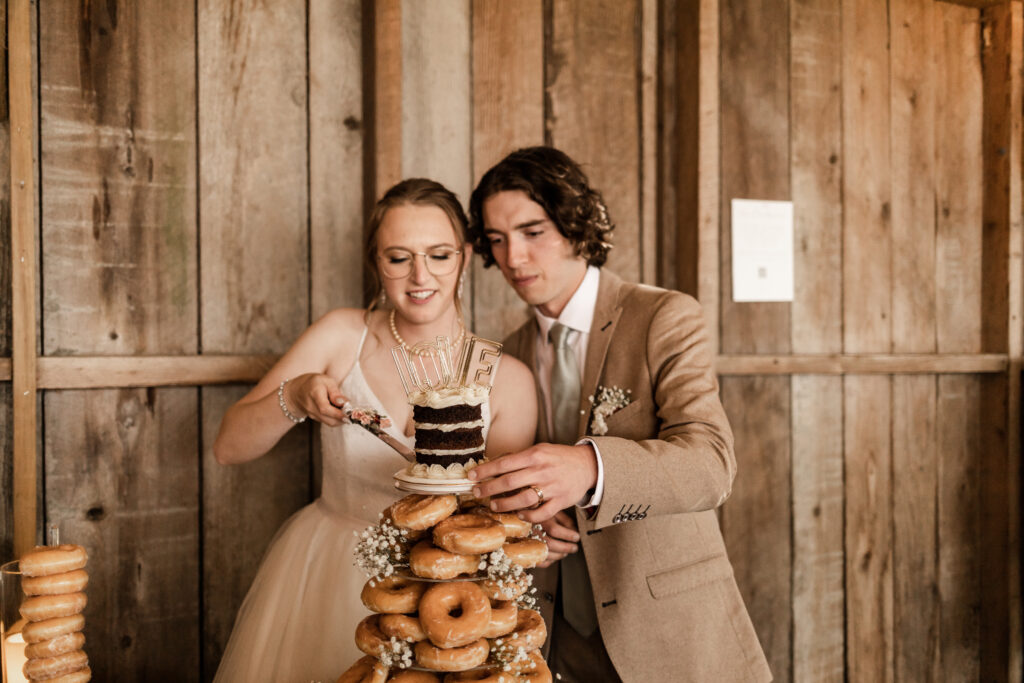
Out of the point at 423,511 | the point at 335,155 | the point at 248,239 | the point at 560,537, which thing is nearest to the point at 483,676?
the point at 423,511

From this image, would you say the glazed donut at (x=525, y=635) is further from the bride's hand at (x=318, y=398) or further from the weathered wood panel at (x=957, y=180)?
the weathered wood panel at (x=957, y=180)

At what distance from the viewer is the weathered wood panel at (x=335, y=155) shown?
2.52 meters

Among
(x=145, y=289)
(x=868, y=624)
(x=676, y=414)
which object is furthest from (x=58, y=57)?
(x=868, y=624)

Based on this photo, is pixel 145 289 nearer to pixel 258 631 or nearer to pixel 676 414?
pixel 258 631

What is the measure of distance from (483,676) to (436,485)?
351mm

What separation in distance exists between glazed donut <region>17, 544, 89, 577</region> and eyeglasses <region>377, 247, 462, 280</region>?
1002mm

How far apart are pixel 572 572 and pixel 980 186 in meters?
2.83

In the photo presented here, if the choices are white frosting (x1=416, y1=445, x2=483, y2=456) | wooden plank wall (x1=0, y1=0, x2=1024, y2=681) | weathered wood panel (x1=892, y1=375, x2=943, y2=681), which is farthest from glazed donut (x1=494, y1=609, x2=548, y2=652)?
weathered wood panel (x1=892, y1=375, x2=943, y2=681)

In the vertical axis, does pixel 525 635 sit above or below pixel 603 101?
below

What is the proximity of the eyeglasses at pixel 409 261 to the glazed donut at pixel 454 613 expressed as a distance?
3.11 ft

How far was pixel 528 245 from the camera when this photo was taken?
2.07 m

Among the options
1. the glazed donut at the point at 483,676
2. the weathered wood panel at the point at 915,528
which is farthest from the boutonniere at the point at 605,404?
the weathered wood panel at the point at 915,528

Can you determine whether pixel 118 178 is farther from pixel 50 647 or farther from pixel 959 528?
pixel 959 528

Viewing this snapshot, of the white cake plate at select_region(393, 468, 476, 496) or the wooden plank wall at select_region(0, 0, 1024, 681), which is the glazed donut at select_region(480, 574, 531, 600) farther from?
the wooden plank wall at select_region(0, 0, 1024, 681)
